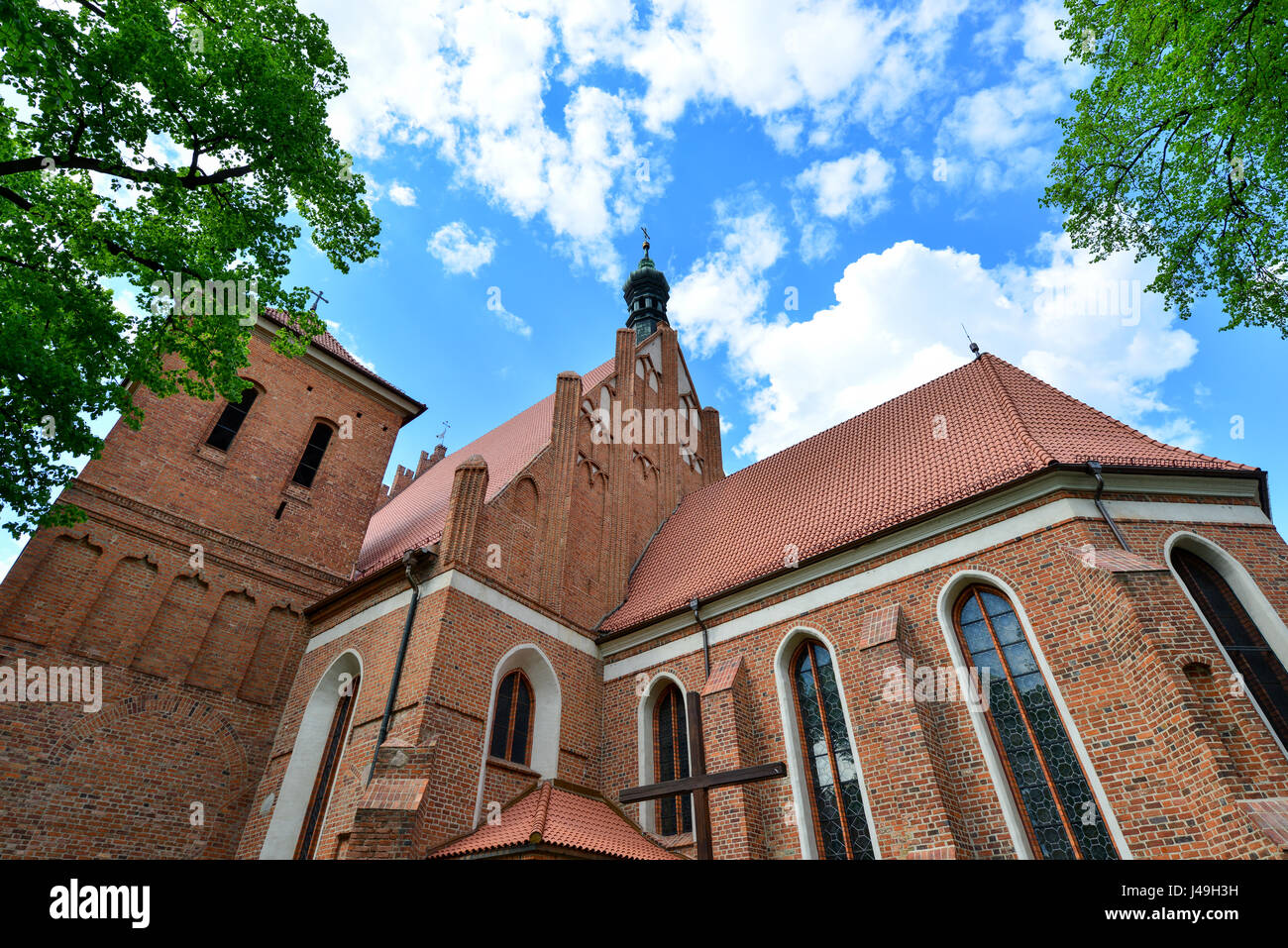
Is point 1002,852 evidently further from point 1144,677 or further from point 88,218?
point 88,218

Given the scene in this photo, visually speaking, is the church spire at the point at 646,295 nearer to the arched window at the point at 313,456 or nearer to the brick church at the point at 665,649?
the brick church at the point at 665,649

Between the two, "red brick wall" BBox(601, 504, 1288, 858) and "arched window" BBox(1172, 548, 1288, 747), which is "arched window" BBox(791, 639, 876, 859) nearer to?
"red brick wall" BBox(601, 504, 1288, 858)

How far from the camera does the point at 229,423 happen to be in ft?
49.1

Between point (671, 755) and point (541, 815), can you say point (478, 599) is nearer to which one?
point (541, 815)

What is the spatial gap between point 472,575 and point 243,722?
550 centimetres

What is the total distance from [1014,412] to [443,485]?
13591 millimetres

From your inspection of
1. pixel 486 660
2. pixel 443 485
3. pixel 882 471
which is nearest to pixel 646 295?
pixel 443 485

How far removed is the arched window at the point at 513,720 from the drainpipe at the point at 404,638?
170 centimetres

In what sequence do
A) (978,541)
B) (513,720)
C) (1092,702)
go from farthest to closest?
1. (513,720)
2. (978,541)
3. (1092,702)

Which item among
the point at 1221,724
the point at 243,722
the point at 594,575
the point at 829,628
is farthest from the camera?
the point at 594,575

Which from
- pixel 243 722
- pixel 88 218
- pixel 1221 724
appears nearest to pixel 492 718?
pixel 243 722

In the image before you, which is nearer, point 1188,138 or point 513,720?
point 1188,138

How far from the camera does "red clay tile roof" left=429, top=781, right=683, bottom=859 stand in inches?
338
